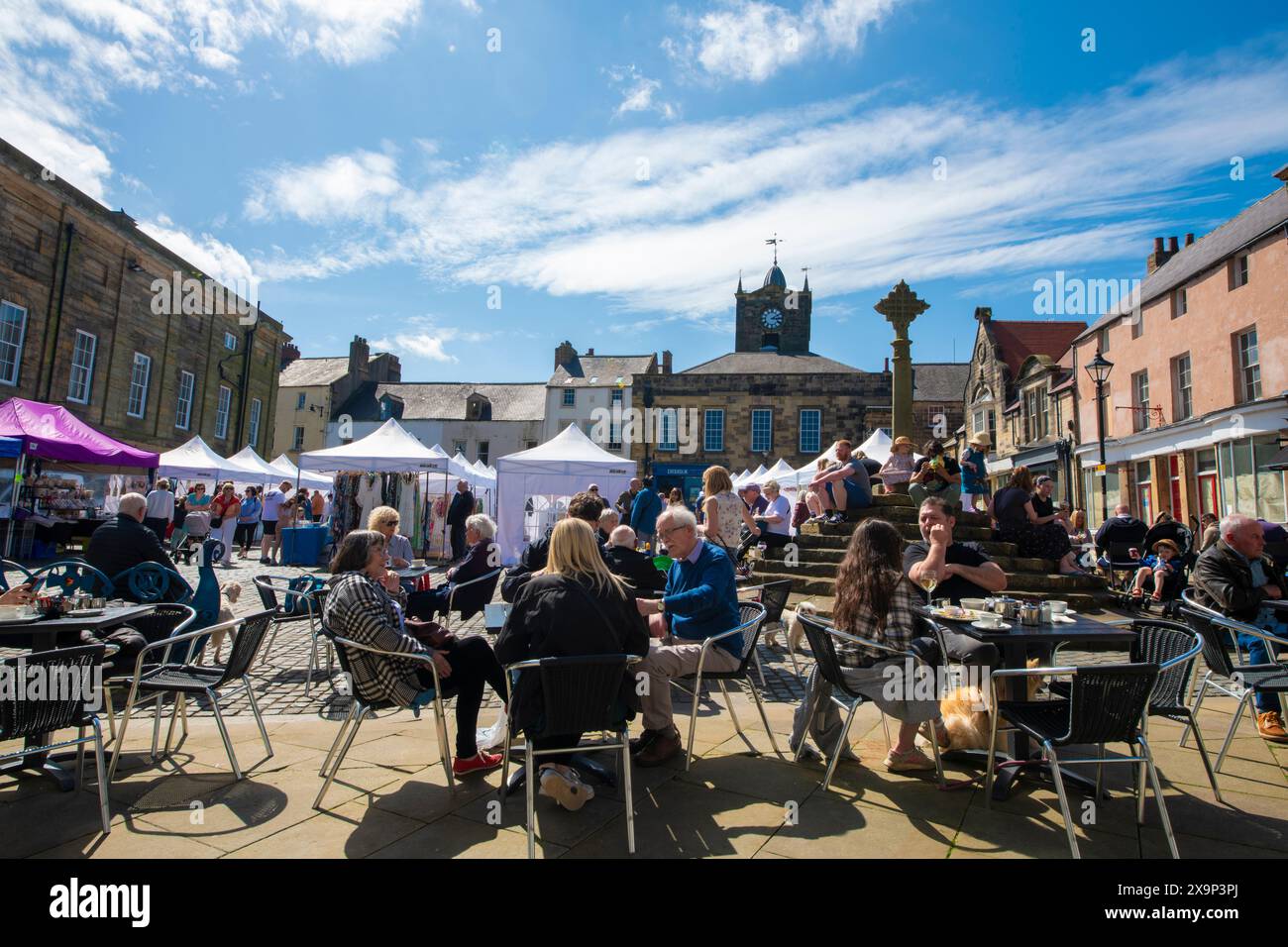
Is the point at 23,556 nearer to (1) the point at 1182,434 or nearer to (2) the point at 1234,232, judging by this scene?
(1) the point at 1182,434

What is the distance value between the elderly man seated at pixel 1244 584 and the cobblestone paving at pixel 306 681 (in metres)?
1.73

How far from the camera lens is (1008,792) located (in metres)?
3.64

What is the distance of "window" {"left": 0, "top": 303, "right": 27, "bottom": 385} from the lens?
17484 millimetres

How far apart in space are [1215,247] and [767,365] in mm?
22748

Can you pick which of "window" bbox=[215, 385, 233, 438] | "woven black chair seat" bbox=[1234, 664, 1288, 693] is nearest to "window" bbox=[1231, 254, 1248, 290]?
"woven black chair seat" bbox=[1234, 664, 1288, 693]

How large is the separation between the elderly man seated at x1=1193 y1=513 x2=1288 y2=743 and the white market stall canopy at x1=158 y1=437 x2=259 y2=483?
64.6ft

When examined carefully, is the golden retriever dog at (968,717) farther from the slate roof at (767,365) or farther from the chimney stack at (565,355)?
the chimney stack at (565,355)

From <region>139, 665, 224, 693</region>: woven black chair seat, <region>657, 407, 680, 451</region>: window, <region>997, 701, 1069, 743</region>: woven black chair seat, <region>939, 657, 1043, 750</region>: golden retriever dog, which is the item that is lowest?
<region>939, 657, 1043, 750</region>: golden retriever dog

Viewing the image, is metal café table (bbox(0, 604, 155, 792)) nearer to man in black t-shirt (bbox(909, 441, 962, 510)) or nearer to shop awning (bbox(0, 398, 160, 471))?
man in black t-shirt (bbox(909, 441, 962, 510))

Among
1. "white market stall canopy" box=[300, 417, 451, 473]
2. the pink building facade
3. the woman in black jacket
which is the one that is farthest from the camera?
the pink building facade

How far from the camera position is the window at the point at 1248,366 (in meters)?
17.0

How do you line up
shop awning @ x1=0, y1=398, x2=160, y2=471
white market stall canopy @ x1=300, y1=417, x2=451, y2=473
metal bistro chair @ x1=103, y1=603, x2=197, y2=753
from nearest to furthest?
metal bistro chair @ x1=103, y1=603, x2=197, y2=753, shop awning @ x1=0, y1=398, x2=160, y2=471, white market stall canopy @ x1=300, y1=417, x2=451, y2=473
